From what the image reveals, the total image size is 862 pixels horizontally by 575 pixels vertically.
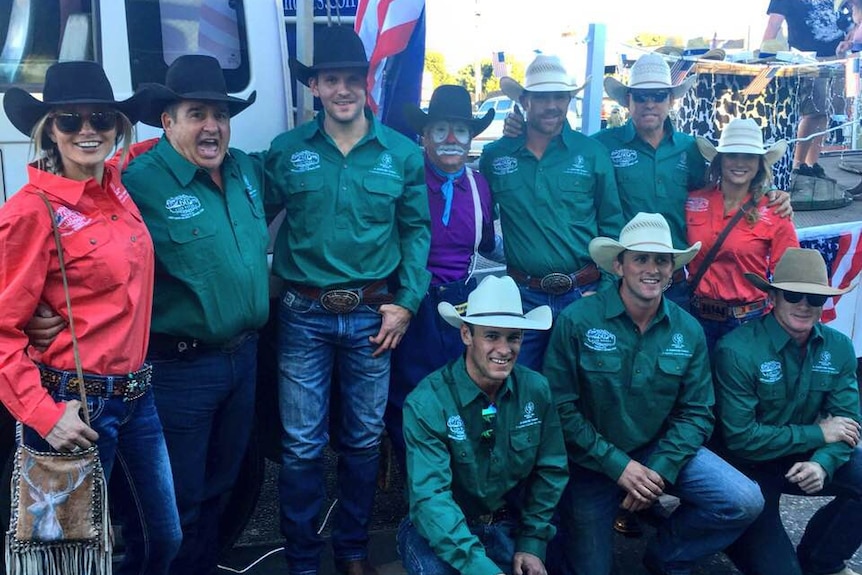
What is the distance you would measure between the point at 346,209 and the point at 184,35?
0.88 metres

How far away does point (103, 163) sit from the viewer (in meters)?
2.50

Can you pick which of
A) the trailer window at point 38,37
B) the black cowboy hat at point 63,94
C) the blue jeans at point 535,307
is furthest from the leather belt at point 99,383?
the blue jeans at point 535,307

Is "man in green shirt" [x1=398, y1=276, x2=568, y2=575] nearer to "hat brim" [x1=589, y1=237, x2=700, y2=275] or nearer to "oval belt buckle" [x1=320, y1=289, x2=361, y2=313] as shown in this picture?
"oval belt buckle" [x1=320, y1=289, x2=361, y2=313]

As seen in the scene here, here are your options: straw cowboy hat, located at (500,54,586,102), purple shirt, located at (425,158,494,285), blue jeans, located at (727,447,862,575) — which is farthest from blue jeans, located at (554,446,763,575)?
straw cowboy hat, located at (500,54,586,102)

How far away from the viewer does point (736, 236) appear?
12.1ft

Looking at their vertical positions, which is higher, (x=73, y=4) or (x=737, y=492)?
(x=73, y=4)

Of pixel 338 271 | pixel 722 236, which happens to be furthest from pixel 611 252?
pixel 338 271

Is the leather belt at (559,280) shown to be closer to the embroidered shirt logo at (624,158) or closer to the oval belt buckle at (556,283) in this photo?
the oval belt buckle at (556,283)

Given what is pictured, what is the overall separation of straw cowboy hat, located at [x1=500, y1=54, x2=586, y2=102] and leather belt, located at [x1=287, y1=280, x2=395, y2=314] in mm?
1168

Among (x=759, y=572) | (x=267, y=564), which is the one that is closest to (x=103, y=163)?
(x=267, y=564)

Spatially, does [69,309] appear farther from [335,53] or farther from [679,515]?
[679,515]

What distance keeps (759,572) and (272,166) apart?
7.72 feet

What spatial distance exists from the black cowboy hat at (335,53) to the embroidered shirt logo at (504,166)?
82 cm

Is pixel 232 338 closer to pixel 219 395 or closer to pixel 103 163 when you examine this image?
pixel 219 395
